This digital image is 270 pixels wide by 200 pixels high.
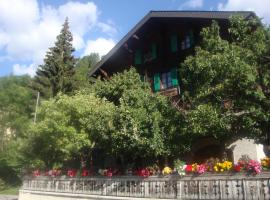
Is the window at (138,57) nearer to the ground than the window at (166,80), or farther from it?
farther from it

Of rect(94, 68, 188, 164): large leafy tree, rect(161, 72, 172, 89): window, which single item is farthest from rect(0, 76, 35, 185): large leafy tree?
rect(94, 68, 188, 164): large leafy tree

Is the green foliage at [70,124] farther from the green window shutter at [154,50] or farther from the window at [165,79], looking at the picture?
the green window shutter at [154,50]

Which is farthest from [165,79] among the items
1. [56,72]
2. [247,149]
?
[56,72]

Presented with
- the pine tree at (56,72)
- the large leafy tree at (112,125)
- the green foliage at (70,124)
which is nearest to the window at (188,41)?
the large leafy tree at (112,125)

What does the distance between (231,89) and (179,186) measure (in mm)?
4405

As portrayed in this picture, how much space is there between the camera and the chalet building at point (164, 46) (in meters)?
20.7

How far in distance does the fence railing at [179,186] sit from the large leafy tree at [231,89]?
2.02 meters

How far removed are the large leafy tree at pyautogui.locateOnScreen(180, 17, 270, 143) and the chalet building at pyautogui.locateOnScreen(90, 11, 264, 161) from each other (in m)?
5.40

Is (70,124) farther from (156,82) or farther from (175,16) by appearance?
(175,16)

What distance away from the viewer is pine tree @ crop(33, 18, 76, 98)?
4044 cm

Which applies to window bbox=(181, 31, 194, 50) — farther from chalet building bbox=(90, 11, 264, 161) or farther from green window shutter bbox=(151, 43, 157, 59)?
green window shutter bbox=(151, 43, 157, 59)

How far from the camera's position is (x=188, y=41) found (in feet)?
76.2

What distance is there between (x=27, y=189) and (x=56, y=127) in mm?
7115

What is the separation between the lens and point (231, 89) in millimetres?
13875
